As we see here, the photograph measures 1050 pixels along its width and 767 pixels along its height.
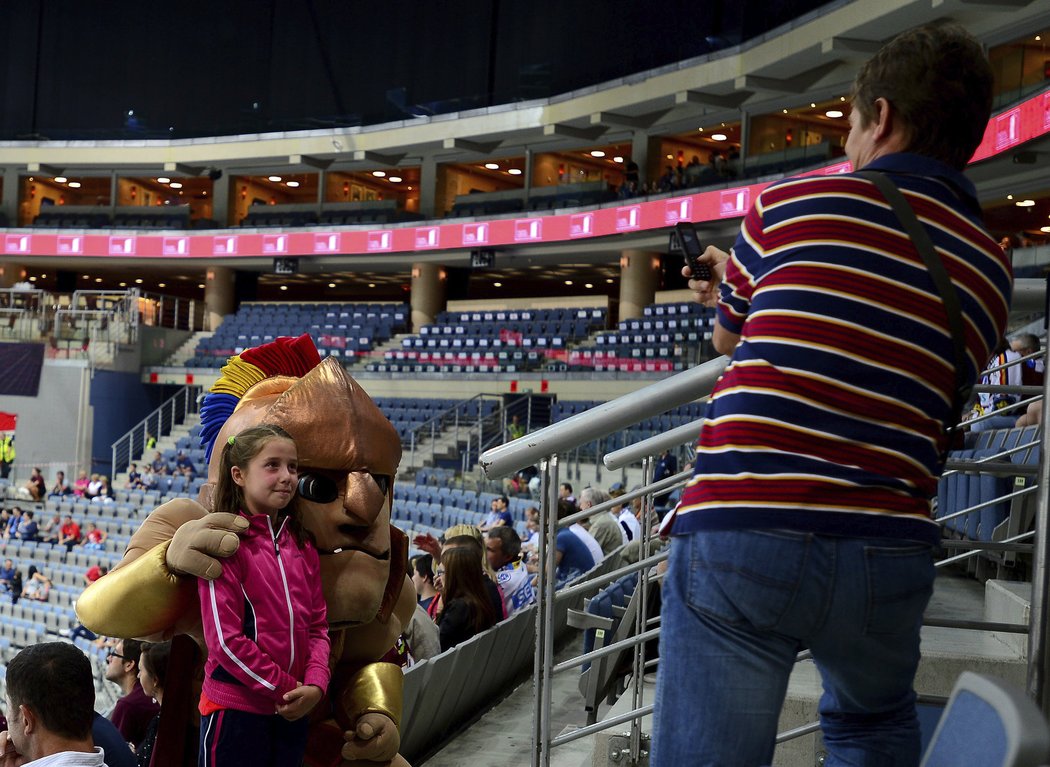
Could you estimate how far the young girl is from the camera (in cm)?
221

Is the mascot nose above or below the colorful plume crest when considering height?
below

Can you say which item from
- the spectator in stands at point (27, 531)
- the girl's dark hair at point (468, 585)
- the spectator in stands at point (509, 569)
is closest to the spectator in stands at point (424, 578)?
the girl's dark hair at point (468, 585)

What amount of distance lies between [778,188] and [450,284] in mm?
25874

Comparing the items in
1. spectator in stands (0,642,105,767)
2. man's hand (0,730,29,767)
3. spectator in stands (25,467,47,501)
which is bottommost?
spectator in stands (25,467,47,501)

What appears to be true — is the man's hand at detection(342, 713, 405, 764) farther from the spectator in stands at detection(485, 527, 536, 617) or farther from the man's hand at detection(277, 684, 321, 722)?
the spectator in stands at detection(485, 527, 536, 617)

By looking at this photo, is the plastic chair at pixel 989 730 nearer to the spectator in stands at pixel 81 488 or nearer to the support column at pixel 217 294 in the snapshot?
the spectator in stands at pixel 81 488

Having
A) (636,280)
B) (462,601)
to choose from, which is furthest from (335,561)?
(636,280)

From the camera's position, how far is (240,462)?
240 centimetres

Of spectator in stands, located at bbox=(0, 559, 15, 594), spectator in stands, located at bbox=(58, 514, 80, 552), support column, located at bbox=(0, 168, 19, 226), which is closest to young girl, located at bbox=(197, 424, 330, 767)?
spectator in stands, located at bbox=(0, 559, 15, 594)

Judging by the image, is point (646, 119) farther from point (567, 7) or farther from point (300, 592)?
point (300, 592)

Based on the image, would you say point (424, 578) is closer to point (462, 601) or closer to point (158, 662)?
point (462, 601)

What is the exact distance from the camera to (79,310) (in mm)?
23812

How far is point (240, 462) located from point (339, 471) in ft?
1.02

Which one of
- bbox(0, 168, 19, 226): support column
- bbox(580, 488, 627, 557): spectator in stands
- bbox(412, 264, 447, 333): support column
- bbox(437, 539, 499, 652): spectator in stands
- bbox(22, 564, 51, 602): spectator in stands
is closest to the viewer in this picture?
bbox(437, 539, 499, 652): spectator in stands
